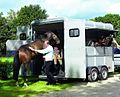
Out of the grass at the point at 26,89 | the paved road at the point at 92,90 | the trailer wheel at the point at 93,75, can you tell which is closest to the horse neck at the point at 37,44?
the grass at the point at 26,89

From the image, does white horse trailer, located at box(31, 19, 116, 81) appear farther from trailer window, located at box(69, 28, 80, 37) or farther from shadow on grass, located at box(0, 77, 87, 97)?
shadow on grass, located at box(0, 77, 87, 97)

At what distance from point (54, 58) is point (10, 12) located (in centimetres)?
5319

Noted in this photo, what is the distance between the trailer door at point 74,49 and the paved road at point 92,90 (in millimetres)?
602

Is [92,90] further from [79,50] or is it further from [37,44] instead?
[37,44]

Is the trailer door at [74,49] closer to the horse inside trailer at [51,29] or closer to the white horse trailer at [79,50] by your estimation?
the white horse trailer at [79,50]

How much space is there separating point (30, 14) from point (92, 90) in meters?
44.7

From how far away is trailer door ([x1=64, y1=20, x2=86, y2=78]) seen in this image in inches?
554

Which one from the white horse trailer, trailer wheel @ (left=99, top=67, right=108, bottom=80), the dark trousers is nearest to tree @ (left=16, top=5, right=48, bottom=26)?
the white horse trailer

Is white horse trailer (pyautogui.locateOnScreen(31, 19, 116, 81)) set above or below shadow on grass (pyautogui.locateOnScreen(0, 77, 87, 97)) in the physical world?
above

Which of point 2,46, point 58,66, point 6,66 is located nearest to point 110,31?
point 58,66

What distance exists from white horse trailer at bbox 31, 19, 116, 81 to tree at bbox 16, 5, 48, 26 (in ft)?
130

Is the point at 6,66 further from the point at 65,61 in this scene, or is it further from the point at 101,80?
the point at 101,80

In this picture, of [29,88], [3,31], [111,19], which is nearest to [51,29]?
[29,88]

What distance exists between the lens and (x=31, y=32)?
16.2 metres
